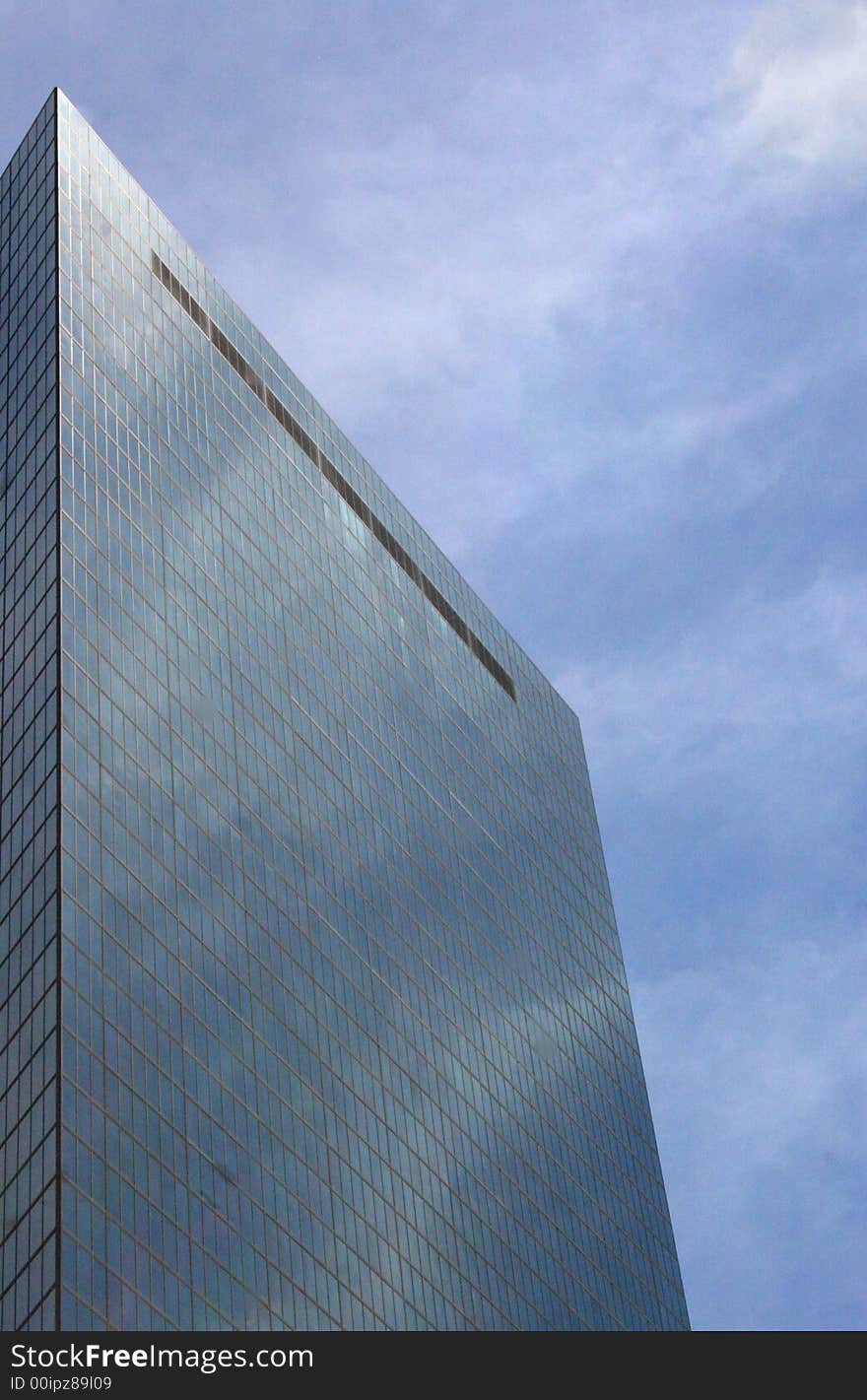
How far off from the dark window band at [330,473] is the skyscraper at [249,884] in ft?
1.13

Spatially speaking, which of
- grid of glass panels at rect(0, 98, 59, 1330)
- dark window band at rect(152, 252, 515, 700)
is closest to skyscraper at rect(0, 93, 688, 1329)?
grid of glass panels at rect(0, 98, 59, 1330)

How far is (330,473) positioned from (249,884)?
40.0 meters

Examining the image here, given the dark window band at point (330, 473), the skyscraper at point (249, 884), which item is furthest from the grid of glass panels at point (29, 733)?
the dark window band at point (330, 473)

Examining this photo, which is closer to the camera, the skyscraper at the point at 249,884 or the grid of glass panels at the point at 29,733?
the grid of glass panels at the point at 29,733

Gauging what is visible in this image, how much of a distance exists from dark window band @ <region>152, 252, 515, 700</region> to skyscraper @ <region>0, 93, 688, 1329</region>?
343 mm

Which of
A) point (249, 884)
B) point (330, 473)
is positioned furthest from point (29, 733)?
point (330, 473)

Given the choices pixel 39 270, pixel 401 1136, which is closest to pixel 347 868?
pixel 401 1136

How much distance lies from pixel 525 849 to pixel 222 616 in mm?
42909

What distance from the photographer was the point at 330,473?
129125 mm

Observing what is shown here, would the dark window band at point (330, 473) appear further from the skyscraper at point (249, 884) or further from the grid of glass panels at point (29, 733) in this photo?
the grid of glass panels at point (29, 733)

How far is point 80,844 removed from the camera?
268 ft

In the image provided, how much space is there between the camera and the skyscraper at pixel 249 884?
7844cm

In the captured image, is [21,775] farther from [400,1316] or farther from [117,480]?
[400,1316]

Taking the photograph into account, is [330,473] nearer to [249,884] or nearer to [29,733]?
[249,884]
